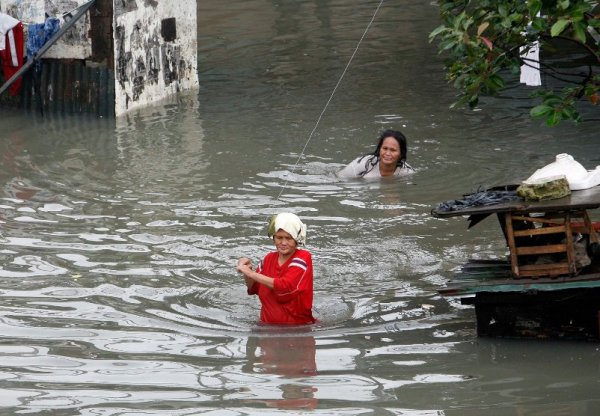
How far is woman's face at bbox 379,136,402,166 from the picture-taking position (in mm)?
11711

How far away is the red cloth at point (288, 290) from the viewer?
23.8ft

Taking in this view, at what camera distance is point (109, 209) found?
10719mm

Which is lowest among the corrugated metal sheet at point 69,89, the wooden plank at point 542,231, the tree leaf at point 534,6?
the wooden plank at point 542,231

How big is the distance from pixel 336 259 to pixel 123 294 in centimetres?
188

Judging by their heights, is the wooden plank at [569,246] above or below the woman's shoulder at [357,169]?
above

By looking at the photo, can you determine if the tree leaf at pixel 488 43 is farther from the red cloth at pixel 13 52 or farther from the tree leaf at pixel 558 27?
the red cloth at pixel 13 52

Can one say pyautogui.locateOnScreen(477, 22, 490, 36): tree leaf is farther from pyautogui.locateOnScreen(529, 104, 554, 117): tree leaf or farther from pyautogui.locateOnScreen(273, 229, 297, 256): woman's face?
pyautogui.locateOnScreen(273, 229, 297, 256): woman's face

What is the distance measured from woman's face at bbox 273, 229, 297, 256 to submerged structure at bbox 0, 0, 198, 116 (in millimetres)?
7827

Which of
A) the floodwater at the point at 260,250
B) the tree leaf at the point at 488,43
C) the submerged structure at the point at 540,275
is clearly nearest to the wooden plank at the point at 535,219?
the submerged structure at the point at 540,275

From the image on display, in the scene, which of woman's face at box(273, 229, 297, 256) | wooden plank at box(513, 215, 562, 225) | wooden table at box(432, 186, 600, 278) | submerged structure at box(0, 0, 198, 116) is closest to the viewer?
wooden table at box(432, 186, 600, 278)

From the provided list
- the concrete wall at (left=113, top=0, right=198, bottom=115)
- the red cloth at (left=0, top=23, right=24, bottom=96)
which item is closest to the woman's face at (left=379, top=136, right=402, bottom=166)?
the concrete wall at (left=113, top=0, right=198, bottom=115)

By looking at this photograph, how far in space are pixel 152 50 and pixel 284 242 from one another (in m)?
8.99

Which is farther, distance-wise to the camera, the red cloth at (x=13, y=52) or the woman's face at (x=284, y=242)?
the red cloth at (x=13, y=52)

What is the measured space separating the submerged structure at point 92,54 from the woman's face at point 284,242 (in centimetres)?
783
